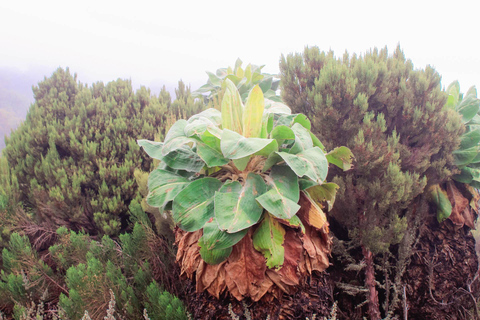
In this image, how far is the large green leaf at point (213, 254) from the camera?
113 centimetres

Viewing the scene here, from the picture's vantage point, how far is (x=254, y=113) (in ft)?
4.40

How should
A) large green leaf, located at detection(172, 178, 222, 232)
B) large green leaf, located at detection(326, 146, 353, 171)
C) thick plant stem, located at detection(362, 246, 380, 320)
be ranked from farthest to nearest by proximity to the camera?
1. thick plant stem, located at detection(362, 246, 380, 320)
2. large green leaf, located at detection(326, 146, 353, 171)
3. large green leaf, located at detection(172, 178, 222, 232)

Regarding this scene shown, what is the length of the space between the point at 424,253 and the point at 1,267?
3889 mm

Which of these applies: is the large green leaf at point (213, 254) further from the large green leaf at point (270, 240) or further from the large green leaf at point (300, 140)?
the large green leaf at point (300, 140)

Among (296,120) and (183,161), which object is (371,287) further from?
(183,161)

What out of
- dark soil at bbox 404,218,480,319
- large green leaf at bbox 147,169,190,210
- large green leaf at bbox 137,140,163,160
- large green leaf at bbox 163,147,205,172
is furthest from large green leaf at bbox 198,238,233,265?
dark soil at bbox 404,218,480,319

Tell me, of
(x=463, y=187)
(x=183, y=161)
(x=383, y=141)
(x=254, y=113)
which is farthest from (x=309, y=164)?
(x=463, y=187)

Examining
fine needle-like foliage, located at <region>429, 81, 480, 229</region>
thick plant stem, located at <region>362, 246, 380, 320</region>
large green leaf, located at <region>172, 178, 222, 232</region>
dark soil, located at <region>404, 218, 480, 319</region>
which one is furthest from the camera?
fine needle-like foliage, located at <region>429, 81, 480, 229</region>

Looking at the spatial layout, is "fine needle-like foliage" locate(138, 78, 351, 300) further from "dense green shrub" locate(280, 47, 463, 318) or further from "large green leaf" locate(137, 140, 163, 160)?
"dense green shrub" locate(280, 47, 463, 318)

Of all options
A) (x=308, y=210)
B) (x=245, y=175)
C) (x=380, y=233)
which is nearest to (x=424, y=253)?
(x=380, y=233)

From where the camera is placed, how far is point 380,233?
6.77 ft

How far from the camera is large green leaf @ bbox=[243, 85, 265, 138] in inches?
51.8

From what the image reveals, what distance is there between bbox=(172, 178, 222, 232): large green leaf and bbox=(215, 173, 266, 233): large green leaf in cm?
9

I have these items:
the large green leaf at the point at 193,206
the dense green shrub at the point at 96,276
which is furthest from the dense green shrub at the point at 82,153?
the large green leaf at the point at 193,206
